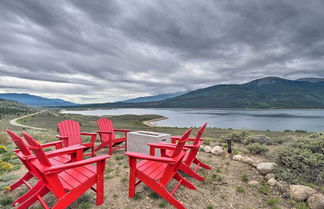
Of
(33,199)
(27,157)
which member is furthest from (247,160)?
(27,157)

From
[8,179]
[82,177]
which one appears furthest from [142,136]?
[8,179]

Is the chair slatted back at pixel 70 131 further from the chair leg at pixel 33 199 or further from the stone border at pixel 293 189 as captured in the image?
the stone border at pixel 293 189

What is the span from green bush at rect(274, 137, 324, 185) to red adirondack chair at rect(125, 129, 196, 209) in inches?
72.9

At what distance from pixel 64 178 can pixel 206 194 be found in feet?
7.29

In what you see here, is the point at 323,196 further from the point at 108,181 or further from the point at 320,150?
the point at 108,181

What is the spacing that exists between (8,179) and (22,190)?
0.78 meters

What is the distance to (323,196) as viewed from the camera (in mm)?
2326

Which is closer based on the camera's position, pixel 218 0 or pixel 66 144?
pixel 66 144

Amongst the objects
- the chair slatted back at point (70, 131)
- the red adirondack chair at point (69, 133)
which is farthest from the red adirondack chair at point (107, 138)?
the chair slatted back at point (70, 131)

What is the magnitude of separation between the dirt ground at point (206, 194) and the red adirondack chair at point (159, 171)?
20 cm

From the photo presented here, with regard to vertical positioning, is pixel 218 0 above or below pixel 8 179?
above

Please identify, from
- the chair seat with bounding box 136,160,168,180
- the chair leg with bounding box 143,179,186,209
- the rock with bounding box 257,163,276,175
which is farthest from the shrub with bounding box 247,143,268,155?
the chair leg with bounding box 143,179,186,209

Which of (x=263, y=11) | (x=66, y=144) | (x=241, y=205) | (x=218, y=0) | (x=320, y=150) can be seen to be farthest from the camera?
(x=263, y=11)

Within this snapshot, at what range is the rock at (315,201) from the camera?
2.25 metres
